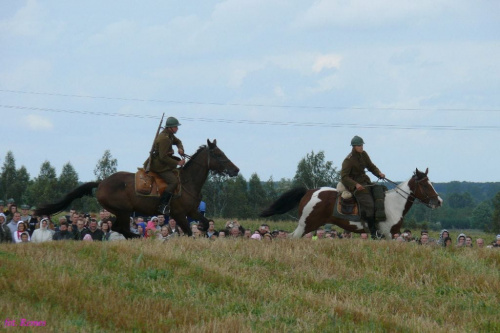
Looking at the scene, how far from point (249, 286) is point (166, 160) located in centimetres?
610

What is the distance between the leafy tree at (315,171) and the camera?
8544 centimetres

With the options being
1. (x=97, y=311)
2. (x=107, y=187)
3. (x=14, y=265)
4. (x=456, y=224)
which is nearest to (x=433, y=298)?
(x=97, y=311)

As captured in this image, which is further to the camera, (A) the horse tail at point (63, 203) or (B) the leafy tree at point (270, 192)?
(B) the leafy tree at point (270, 192)

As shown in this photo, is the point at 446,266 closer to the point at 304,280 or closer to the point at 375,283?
the point at 375,283

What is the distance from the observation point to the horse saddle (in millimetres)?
17359

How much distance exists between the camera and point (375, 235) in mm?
18094

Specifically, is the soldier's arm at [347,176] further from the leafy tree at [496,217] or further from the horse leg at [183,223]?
the leafy tree at [496,217]

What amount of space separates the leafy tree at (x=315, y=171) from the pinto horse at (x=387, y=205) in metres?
65.4

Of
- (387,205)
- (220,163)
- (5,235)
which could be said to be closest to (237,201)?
(387,205)

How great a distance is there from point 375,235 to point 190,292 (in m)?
7.71

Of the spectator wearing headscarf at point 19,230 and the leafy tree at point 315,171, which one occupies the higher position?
the leafy tree at point 315,171

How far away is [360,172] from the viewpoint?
721 inches

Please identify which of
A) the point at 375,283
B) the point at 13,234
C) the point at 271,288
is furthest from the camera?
the point at 13,234

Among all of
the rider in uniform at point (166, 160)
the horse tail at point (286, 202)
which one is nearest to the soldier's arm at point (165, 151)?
the rider in uniform at point (166, 160)
